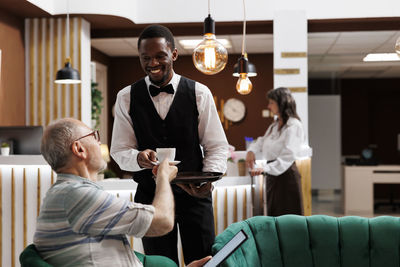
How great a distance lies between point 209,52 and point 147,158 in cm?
106

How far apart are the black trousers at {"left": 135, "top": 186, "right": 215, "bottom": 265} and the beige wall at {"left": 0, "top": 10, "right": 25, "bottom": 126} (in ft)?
16.3

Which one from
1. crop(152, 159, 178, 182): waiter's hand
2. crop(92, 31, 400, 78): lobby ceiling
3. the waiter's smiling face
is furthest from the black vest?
crop(92, 31, 400, 78): lobby ceiling

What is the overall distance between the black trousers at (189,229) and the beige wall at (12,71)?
4.98 m

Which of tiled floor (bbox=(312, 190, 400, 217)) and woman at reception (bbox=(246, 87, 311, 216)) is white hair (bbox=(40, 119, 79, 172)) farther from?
tiled floor (bbox=(312, 190, 400, 217))

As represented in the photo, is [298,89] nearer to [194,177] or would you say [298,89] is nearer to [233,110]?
[233,110]

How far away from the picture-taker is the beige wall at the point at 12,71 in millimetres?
6523

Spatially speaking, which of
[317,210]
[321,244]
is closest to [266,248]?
[321,244]

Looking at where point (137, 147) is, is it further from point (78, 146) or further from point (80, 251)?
point (80, 251)

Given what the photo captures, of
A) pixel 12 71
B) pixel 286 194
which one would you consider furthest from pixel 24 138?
pixel 12 71

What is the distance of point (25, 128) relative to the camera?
15.0 ft

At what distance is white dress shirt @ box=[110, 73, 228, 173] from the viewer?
2.08 m

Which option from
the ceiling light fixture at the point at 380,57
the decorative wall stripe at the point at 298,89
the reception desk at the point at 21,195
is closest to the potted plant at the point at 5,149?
the reception desk at the point at 21,195

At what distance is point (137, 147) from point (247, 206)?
1.60 meters

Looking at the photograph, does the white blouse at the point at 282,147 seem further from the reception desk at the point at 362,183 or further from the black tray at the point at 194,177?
the reception desk at the point at 362,183
